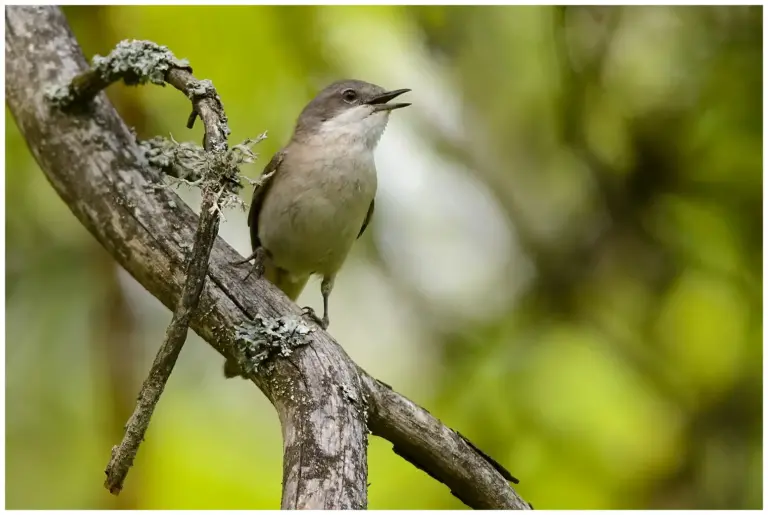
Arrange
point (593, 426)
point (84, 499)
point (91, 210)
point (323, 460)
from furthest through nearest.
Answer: point (593, 426) < point (84, 499) < point (91, 210) < point (323, 460)

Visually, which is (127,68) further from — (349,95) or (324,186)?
(349,95)

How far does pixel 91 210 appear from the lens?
2.88m

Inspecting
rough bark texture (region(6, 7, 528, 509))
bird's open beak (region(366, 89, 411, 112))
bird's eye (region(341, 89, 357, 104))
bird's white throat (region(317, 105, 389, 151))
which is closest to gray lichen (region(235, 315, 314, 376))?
rough bark texture (region(6, 7, 528, 509))

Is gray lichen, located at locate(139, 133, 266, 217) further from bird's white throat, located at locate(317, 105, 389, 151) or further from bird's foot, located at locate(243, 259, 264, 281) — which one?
bird's white throat, located at locate(317, 105, 389, 151)

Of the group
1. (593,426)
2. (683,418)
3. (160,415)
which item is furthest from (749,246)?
(160,415)

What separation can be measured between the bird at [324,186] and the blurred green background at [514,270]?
1.12 ft

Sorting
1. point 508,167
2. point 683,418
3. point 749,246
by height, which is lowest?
point 683,418

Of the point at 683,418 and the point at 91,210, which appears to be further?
the point at 683,418

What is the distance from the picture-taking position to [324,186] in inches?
135

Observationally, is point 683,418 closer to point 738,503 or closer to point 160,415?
point 738,503

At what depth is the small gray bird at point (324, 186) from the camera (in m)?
3.43

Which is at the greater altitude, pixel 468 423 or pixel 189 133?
pixel 189 133

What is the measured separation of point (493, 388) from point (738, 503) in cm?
131

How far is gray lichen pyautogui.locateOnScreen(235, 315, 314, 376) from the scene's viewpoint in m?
2.62
